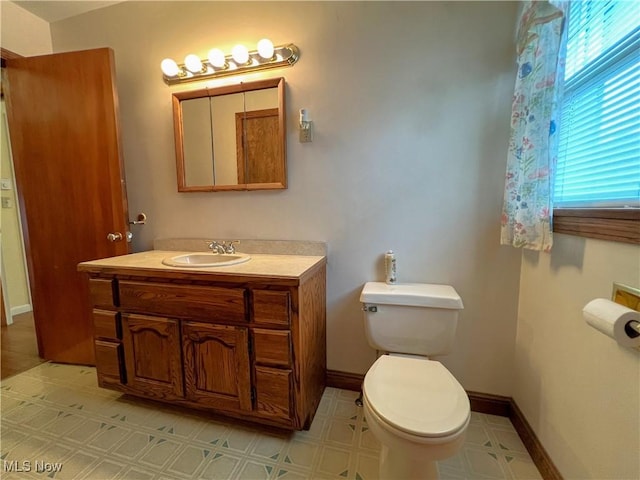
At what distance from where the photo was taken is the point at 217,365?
1.28 meters

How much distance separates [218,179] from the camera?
170cm

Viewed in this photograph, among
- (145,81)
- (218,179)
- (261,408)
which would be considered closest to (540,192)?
(261,408)

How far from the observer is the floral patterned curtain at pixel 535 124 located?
38.7 inches

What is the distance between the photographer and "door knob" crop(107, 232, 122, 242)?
1701 mm

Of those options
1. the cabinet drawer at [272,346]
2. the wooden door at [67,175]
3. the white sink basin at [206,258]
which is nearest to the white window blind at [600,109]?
the cabinet drawer at [272,346]

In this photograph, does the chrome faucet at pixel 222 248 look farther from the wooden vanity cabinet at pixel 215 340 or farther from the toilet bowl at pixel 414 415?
the toilet bowl at pixel 414 415

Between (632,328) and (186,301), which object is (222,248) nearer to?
(186,301)

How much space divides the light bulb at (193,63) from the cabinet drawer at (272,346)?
1.54 metres

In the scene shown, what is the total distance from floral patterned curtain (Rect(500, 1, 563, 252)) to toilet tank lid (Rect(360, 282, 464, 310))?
36 centimetres

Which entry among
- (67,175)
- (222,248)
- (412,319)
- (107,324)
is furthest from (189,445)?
(67,175)

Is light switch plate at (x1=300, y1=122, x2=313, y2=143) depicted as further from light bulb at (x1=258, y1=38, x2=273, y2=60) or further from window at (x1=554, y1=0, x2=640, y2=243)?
window at (x1=554, y1=0, x2=640, y2=243)

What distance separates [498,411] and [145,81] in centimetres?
288
